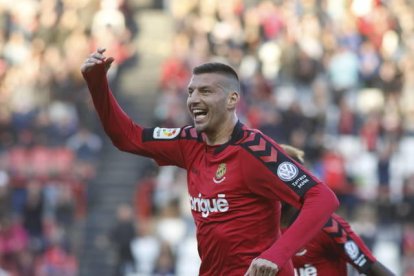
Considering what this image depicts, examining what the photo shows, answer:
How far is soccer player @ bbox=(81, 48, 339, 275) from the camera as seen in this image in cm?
644

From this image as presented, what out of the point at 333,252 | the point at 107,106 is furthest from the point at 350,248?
the point at 107,106

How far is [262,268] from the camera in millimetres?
6199

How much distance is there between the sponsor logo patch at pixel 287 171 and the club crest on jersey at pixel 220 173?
0.39 meters

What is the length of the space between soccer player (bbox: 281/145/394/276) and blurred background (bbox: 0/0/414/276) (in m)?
8.41

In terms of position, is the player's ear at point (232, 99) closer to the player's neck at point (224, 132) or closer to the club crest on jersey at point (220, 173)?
the player's neck at point (224, 132)

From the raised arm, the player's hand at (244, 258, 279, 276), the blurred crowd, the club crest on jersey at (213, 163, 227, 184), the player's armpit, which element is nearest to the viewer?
the player's hand at (244, 258, 279, 276)

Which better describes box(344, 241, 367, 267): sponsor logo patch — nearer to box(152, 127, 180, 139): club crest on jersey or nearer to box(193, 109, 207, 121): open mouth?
box(152, 127, 180, 139): club crest on jersey

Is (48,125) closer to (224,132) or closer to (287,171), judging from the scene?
(224,132)

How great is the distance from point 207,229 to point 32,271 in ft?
35.9

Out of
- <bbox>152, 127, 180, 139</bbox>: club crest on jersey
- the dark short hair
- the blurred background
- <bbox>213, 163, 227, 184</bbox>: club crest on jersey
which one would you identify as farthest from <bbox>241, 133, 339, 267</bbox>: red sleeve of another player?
the blurred background

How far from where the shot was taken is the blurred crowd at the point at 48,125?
17609 mm

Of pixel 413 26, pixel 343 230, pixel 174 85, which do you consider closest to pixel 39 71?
pixel 174 85

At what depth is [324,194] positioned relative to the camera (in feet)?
21.1

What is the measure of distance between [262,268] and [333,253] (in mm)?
1603
